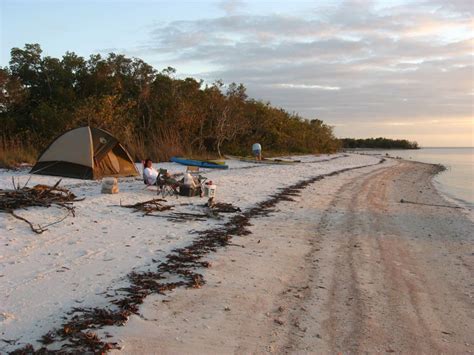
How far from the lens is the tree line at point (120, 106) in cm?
2008

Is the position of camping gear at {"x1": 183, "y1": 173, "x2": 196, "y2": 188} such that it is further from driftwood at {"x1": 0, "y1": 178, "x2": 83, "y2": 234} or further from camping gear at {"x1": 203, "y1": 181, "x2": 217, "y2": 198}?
driftwood at {"x1": 0, "y1": 178, "x2": 83, "y2": 234}

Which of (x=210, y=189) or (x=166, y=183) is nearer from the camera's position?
(x=210, y=189)

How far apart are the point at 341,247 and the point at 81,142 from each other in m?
8.81

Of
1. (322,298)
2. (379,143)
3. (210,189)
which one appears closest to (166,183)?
(210,189)

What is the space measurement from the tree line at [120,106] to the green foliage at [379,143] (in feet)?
218

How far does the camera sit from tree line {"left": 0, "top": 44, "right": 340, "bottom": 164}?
2008cm

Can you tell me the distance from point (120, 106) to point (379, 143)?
275 ft

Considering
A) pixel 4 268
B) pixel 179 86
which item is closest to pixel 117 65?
pixel 179 86

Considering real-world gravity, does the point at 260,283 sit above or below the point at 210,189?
below

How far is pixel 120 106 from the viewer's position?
72.1ft

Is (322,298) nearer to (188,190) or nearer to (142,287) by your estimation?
(142,287)

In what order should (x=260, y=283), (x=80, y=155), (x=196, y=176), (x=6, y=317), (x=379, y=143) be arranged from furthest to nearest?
1. (x=379, y=143)
2. (x=80, y=155)
3. (x=196, y=176)
4. (x=260, y=283)
5. (x=6, y=317)

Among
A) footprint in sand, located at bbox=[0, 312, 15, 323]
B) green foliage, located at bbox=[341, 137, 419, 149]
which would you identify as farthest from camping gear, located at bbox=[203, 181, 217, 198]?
green foliage, located at bbox=[341, 137, 419, 149]

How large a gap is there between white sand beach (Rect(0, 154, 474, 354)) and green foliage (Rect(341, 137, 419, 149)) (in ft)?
282
